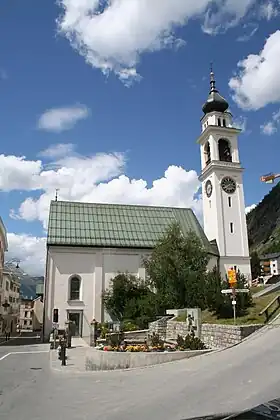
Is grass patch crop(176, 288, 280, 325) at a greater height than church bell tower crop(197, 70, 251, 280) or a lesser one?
lesser

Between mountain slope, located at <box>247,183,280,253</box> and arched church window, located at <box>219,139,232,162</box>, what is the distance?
9486cm

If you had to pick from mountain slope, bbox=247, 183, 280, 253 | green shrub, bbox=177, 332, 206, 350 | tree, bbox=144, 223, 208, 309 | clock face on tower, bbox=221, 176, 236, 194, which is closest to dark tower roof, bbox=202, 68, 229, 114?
clock face on tower, bbox=221, 176, 236, 194

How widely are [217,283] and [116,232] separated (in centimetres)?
2856

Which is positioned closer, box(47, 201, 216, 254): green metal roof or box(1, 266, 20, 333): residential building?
box(47, 201, 216, 254): green metal roof

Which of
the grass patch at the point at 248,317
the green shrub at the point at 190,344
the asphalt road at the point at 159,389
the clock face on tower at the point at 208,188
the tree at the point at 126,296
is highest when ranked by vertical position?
the clock face on tower at the point at 208,188

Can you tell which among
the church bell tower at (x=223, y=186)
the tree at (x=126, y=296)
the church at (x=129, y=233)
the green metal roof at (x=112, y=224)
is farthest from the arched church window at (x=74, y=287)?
the church bell tower at (x=223, y=186)

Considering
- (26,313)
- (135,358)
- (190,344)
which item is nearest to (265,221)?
(26,313)

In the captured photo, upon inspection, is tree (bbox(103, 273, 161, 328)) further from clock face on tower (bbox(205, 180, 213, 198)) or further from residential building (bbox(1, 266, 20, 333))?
residential building (bbox(1, 266, 20, 333))

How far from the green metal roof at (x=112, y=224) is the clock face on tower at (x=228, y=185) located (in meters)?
7.22

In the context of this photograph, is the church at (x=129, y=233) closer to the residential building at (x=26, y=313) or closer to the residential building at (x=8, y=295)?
the residential building at (x=8, y=295)

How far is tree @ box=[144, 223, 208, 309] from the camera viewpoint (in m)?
33.0

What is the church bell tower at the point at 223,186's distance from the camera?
5319 cm

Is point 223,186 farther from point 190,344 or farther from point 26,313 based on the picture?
point 26,313

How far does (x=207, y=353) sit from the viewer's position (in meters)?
16.8
